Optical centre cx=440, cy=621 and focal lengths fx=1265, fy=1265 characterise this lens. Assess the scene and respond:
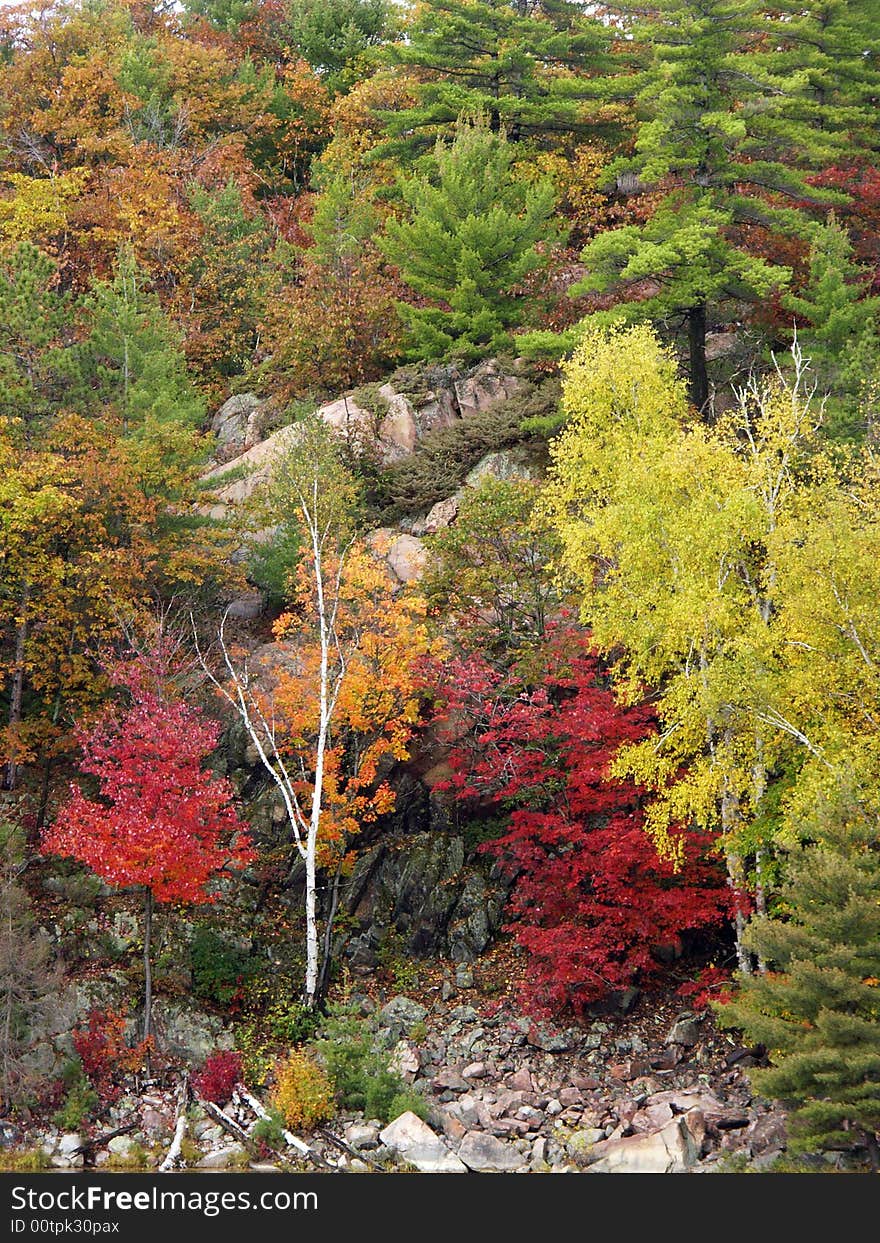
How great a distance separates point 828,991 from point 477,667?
10196 millimetres

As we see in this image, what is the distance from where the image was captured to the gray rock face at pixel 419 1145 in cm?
1930

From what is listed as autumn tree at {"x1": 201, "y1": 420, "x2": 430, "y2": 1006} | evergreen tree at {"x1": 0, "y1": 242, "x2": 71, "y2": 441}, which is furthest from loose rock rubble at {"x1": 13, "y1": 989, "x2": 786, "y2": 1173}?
evergreen tree at {"x1": 0, "y1": 242, "x2": 71, "y2": 441}

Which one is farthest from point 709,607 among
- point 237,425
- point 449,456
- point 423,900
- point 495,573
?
point 237,425

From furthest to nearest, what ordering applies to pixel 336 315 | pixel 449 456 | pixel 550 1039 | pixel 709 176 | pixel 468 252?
pixel 336 315 < pixel 468 252 < pixel 709 176 < pixel 449 456 < pixel 550 1039

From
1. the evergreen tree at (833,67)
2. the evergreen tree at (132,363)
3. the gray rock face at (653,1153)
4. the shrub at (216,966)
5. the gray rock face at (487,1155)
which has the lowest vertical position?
the shrub at (216,966)

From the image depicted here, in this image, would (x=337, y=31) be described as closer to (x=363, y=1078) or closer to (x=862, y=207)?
(x=862, y=207)

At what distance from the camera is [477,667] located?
25.2 meters

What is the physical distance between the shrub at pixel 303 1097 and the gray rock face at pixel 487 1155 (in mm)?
2363

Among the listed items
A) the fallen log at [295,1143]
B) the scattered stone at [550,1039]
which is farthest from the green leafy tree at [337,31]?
the fallen log at [295,1143]

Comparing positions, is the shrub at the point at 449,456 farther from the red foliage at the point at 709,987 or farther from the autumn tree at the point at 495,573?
the red foliage at the point at 709,987

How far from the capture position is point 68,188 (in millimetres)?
42625

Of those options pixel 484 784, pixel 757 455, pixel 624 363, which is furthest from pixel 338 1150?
pixel 624 363

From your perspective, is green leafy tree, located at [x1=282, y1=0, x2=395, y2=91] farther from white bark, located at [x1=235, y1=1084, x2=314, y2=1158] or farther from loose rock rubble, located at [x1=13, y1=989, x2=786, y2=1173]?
white bark, located at [x1=235, y1=1084, x2=314, y2=1158]

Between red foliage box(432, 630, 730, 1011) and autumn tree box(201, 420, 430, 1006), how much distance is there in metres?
1.31
